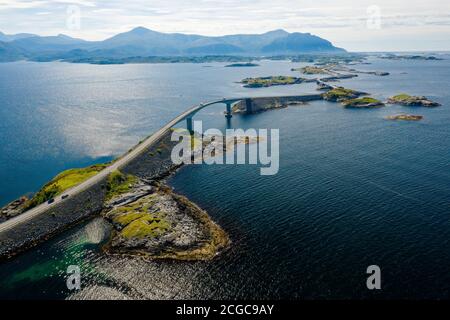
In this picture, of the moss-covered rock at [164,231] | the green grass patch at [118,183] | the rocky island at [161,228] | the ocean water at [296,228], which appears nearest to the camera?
the ocean water at [296,228]

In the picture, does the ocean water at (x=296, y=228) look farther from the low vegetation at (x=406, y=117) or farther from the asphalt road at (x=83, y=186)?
the low vegetation at (x=406, y=117)

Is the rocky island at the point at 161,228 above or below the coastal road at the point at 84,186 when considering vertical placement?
below

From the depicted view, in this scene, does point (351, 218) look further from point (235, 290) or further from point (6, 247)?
point (6, 247)

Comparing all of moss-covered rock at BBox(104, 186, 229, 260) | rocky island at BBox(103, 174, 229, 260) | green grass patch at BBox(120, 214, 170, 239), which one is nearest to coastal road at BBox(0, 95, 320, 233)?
rocky island at BBox(103, 174, 229, 260)

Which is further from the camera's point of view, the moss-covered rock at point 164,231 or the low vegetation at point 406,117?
the low vegetation at point 406,117

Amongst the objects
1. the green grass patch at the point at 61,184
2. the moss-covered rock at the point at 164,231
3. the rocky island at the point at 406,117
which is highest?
the rocky island at the point at 406,117

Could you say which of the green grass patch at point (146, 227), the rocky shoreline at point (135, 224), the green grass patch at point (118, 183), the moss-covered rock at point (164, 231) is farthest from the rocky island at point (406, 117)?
the green grass patch at point (146, 227)

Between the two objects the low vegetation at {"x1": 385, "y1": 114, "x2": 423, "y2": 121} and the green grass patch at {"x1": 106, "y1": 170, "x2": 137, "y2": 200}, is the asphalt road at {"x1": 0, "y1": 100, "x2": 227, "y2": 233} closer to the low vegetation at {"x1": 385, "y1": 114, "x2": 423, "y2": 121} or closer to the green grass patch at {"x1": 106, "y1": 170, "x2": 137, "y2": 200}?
the green grass patch at {"x1": 106, "y1": 170, "x2": 137, "y2": 200}

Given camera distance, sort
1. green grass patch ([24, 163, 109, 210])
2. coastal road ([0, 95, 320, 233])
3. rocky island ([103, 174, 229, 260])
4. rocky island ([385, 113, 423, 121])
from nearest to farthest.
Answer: rocky island ([103, 174, 229, 260]), coastal road ([0, 95, 320, 233]), green grass patch ([24, 163, 109, 210]), rocky island ([385, 113, 423, 121])

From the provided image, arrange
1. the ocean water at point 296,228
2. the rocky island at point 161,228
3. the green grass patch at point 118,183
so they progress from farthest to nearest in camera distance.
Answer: the green grass patch at point 118,183, the rocky island at point 161,228, the ocean water at point 296,228
